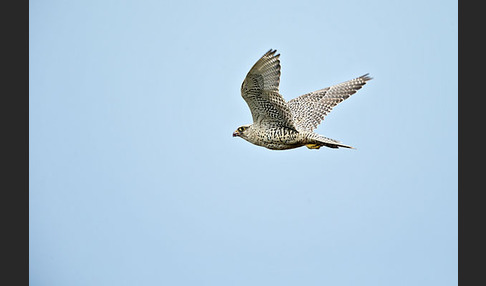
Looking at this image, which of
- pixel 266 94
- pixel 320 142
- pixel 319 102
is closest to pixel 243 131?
pixel 266 94

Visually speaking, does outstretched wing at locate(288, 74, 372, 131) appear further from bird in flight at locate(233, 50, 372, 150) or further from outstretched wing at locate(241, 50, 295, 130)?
outstretched wing at locate(241, 50, 295, 130)

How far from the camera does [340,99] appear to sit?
12312 millimetres

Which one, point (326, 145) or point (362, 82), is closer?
point (326, 145)

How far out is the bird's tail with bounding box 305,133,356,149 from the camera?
10.1m

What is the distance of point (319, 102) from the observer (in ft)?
40.3

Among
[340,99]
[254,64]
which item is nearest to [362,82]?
[340,99]

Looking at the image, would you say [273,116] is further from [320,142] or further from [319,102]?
[319,102]

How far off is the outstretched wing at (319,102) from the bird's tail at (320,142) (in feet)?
2.64

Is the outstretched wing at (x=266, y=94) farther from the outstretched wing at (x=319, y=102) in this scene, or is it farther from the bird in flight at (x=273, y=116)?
the outstretched wing at (x=319, y=102)

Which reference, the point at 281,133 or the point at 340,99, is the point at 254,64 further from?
the point at 340,99

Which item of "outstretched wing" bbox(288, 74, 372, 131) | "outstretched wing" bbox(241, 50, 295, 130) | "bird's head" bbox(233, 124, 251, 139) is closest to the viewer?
"outstretched wing" bbox(241, 50, 295, 130)

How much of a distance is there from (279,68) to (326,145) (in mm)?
1433

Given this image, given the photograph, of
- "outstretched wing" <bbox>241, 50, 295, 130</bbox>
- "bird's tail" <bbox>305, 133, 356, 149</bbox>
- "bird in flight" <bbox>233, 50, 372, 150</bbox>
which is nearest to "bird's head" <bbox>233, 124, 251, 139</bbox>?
"bird in flight" <bbox>233, 50, 372, 150</bbox>

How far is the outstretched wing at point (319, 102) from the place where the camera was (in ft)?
39.2
